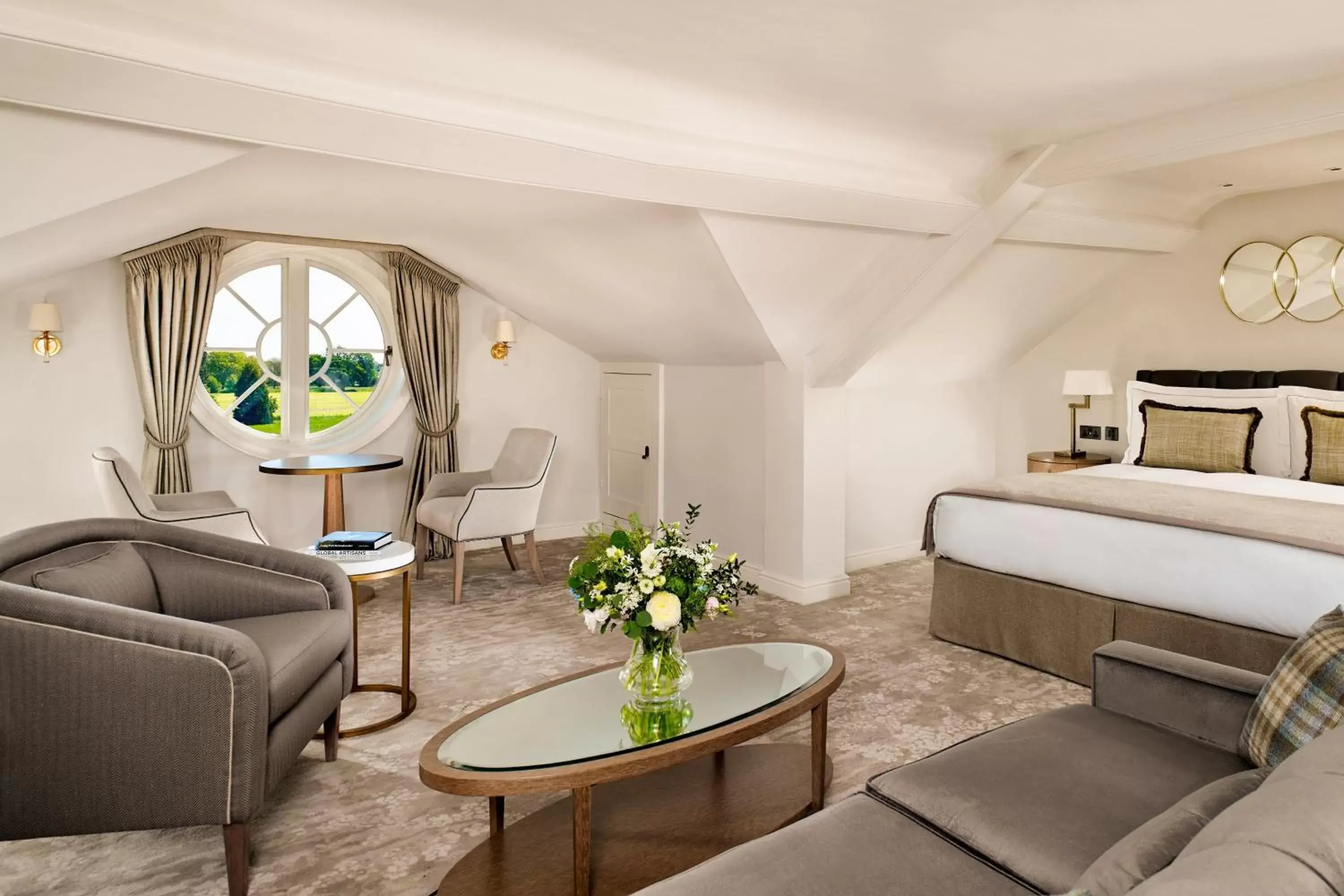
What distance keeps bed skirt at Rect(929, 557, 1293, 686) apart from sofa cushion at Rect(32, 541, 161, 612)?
3.11 metres

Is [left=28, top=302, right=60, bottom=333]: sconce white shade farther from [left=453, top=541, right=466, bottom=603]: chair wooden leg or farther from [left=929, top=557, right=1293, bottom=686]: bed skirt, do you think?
[left=929, top=557, right=1293, bottom=686]: bed skirt

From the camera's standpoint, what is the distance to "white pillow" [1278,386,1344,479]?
4.22 meters

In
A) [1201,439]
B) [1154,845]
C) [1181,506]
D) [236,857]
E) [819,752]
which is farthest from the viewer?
[1201,439]

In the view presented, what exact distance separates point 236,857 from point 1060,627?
9.82ft

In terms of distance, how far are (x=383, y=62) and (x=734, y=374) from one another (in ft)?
9.62

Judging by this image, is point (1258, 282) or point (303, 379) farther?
point (303, 379)

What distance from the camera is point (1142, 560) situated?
3.25 metres

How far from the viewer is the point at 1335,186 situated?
4621mm

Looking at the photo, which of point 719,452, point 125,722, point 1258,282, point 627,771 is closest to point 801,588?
point 719,452

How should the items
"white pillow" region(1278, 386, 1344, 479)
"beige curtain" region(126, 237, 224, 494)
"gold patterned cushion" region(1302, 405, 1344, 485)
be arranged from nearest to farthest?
"gold patterned cushion" region(1302, 405, 1344, 485), "white pillow" region(1278, 386, 1344, 479), "beige curtain" region(126, 237, 224, 494)

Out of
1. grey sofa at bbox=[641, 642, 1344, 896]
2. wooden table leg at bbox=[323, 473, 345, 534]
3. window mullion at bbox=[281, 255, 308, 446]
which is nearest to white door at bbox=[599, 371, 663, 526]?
wooden table leg at bbox=[323, 473, 345, 534]

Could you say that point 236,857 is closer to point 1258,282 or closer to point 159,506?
point 159,506

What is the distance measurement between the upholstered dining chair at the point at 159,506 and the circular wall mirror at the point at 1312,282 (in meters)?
5.38

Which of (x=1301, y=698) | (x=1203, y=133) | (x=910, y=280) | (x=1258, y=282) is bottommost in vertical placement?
(x=1301, y=698)
